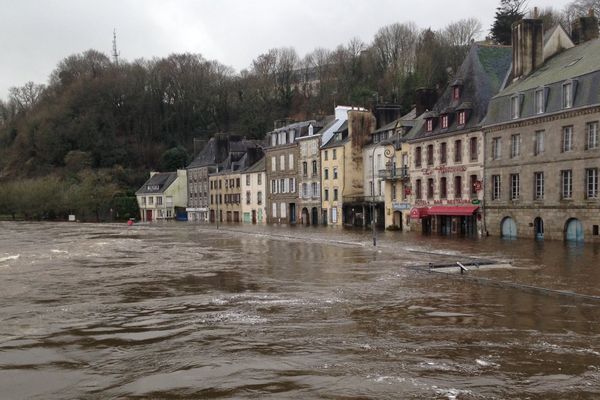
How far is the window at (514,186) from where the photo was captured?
116ft

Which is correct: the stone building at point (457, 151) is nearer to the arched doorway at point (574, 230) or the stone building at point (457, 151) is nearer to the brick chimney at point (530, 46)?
the brick chimney at point (530, 46)

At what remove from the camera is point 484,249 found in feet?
92.7

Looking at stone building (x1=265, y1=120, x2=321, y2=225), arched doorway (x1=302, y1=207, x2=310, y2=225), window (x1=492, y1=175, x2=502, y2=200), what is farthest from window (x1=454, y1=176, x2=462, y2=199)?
arched doorway (x1=302, y1=207, x2=310, y2=225)

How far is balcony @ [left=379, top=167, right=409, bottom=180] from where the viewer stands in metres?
46.4

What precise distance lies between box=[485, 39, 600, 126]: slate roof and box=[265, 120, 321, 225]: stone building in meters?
26.8

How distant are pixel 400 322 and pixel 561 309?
390 centimetres

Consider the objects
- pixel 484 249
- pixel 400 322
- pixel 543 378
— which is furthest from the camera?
pixel 484 249

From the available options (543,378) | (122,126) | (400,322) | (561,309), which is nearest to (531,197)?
(561,309)

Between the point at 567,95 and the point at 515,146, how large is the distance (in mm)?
5036

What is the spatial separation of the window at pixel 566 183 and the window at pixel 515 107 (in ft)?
15.5

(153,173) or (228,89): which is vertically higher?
(228,89)

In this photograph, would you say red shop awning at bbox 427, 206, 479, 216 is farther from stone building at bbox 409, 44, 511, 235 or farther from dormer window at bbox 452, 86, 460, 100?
dormer window at bbox 452, 86, 460, 100

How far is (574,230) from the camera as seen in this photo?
103 feet

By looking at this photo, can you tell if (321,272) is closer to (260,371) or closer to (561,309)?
(561,309)
